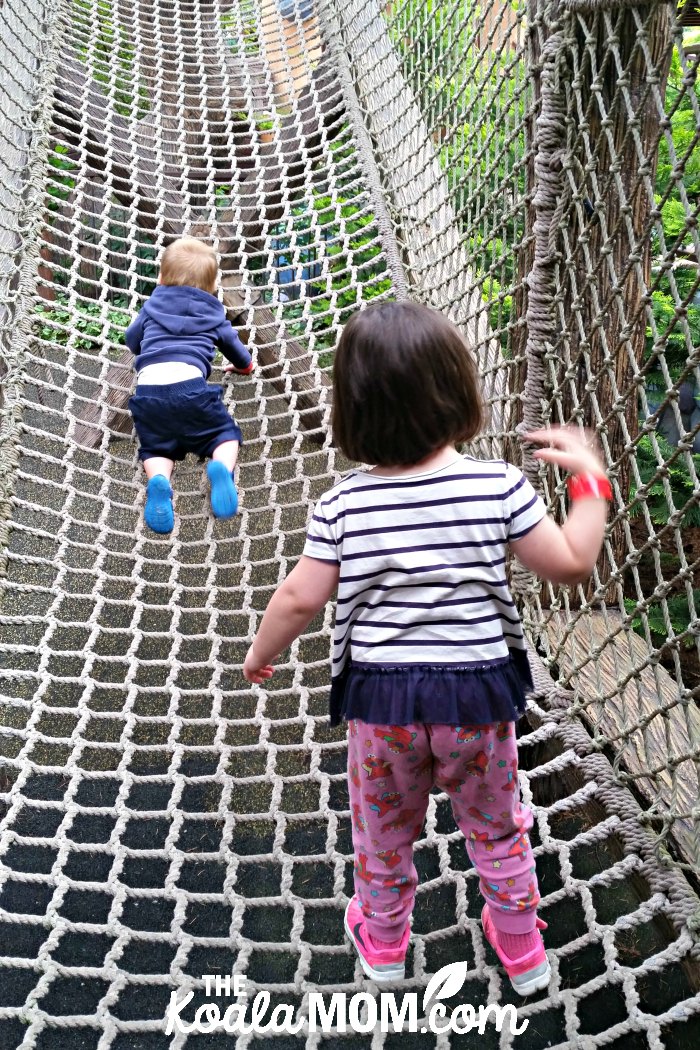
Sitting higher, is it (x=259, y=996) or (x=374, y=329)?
(x=374, y=329)

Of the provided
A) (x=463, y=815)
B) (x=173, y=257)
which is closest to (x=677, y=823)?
(x=463, y=815)

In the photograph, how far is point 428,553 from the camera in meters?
0.75

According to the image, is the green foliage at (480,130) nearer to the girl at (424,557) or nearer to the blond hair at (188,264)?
the blond hair at (188,264)

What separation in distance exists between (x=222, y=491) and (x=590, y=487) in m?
0.91

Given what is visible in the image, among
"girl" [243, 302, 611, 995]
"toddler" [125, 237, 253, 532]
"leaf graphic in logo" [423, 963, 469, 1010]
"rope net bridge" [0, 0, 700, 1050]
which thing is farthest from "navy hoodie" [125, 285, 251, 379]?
"leaf graphic in logo" [423, 963, 469, 1010]

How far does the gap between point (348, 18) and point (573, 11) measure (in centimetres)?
144

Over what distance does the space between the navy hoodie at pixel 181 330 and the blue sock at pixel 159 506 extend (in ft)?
0.77

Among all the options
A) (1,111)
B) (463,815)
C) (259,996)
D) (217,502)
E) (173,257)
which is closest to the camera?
(463,815)

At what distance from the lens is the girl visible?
2.42 ft

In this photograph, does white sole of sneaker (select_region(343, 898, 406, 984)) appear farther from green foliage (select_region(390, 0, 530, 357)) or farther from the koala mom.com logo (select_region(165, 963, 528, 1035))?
green foliage (select_region(390, 0, 530, 357))

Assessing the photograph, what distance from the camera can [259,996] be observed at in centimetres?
99

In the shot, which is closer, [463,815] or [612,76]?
[463,815]

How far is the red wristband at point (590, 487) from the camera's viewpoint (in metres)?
0.77

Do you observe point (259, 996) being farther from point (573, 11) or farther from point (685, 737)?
point (573, 11)
